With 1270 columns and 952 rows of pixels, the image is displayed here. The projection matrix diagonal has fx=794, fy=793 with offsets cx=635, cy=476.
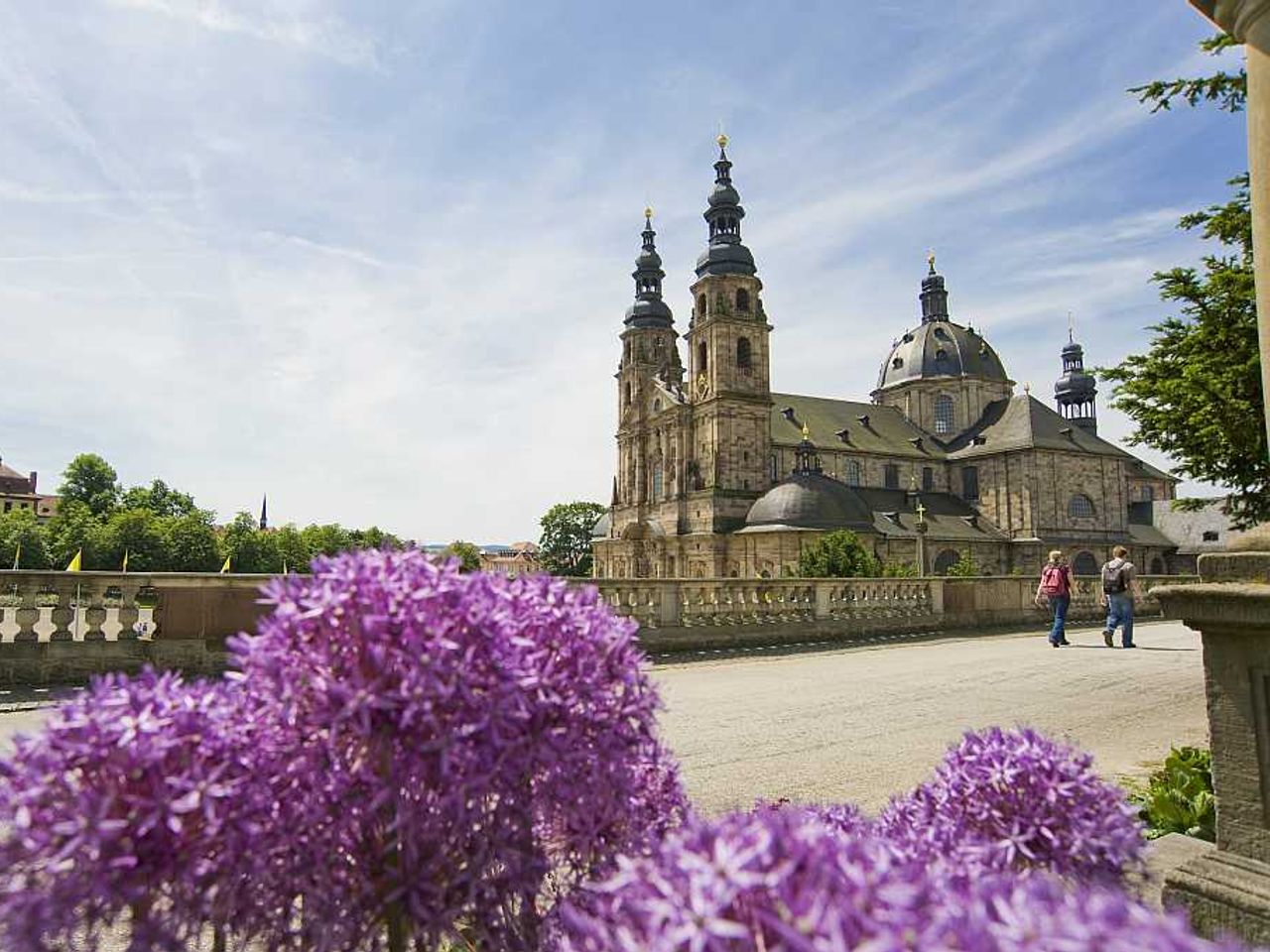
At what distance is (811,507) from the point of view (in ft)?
154

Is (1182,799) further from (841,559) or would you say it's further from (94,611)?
(841,559)

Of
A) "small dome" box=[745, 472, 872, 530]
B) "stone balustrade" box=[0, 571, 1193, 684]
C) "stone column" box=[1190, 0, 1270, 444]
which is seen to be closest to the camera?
"stone column" box=[1190, 0, 1270, 444]

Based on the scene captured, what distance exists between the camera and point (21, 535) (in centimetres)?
7262

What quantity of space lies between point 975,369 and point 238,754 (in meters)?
77.7

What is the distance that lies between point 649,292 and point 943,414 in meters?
28.8

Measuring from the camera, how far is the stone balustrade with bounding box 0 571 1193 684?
8930 millimetres

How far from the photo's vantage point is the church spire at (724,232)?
5634 centimetres

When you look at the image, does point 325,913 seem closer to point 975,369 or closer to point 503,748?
point 503,748

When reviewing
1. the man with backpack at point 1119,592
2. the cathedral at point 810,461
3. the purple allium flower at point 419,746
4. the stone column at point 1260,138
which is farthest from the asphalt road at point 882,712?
the cathedral at point 810,461

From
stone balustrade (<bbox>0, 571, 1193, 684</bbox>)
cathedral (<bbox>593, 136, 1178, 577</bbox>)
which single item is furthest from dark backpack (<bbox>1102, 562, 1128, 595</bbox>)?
cathedral (<bbox>593, 136, 1178, 577</bbox>)

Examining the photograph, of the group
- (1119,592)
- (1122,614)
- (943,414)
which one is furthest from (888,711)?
(943,414)

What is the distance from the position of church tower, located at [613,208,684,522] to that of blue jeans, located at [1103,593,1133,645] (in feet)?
147

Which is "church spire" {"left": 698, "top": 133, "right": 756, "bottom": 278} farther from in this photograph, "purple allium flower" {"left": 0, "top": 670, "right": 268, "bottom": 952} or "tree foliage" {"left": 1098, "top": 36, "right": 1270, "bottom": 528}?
"purple allium flower" {"left": 0, "top": 670, "right": 268, "bottom": 952}

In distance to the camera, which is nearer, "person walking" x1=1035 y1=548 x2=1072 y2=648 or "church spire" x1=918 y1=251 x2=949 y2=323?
"person walking" x1=1035 y1=548 x2=1072 y2=648
